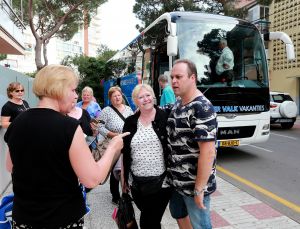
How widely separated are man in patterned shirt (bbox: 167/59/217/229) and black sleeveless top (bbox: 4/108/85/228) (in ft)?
3.17

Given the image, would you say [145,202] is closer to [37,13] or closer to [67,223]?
[67,223]

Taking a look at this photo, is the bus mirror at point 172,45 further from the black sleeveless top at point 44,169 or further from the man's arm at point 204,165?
the black sleeveless top at point 44,169

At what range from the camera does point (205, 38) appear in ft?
23.7

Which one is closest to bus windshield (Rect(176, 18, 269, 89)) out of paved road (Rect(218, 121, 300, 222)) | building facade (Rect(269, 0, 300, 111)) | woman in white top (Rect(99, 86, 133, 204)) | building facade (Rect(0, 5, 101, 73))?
paved road (Rect(218, 121, 300, 222))

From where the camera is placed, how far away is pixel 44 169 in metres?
1.75

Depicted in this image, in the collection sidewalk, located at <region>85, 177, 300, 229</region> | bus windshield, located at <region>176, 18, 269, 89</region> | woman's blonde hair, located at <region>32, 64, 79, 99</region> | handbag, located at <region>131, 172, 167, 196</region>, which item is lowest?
sidewalk, located at <region>85, 177, 300, 229</region>

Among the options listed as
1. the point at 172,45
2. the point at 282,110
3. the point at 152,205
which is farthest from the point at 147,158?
the point at 282,110

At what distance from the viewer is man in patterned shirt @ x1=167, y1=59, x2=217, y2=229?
2.36 metres

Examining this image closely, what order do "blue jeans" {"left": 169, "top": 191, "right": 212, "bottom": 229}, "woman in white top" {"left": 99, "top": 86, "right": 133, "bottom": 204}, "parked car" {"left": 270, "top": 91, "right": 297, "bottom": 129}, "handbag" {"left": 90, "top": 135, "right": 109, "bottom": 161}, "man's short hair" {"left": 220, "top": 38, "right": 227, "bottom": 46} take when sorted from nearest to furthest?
"blue jeans" {"left": 169, "top": 191, "right": 212, "bottom": 229} → "handbag" {"left": 90, "top": 135, "right": 109, "bottom": 161} → "woman in white top" {"left": 99, "top": 86, "right": 133, "bottom": 204} → "man's short hair" {"left": 220, "top": 38, "right": 227, "bottom": 46} → "parked car" {"left": 270, "top": 91, "right": 297, "bottom": 129}

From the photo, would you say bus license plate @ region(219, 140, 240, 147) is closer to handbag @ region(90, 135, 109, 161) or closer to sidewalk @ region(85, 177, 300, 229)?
sidewalk @ region(85, 177, 300, 229)

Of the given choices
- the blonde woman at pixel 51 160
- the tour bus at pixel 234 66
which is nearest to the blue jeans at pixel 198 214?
the blonde woman at pixel 51 160

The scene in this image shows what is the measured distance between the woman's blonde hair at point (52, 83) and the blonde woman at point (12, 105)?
11.2ft

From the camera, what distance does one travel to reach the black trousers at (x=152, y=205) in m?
2.81

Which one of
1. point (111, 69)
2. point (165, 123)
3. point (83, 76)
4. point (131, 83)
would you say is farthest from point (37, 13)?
point (165, 123)
